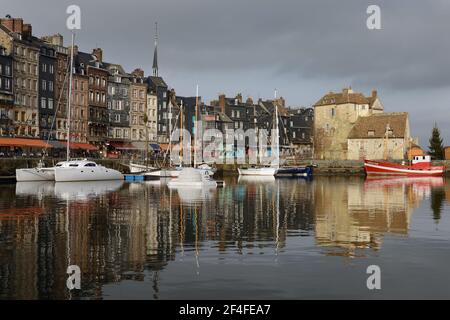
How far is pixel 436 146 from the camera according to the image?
112 metres

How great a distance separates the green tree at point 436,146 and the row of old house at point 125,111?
324cm

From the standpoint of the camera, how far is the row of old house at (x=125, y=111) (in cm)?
8181

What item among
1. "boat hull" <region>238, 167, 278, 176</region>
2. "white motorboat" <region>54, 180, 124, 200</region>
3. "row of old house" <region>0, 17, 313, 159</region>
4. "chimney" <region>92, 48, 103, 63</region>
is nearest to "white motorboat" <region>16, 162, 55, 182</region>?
"white motorboat" <region>54, 180, 124, 200</region>

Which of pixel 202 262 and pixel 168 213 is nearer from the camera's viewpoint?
pixel 202 262

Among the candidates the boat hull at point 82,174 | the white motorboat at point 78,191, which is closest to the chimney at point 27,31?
the boat hull at point 82,174

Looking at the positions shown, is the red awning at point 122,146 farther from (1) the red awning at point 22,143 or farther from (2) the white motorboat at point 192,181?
(2) the white motorboat at point 192,181

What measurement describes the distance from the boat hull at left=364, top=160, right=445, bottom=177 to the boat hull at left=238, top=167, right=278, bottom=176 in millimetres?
17636

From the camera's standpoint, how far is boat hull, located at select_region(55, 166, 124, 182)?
59688 millimetres

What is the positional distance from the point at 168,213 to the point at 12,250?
39.3 ft

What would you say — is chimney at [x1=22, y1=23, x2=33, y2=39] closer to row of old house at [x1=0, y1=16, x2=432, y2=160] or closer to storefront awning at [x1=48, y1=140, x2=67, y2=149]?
row of old house at [x1=0, y1=16, x2=432, y2=160]

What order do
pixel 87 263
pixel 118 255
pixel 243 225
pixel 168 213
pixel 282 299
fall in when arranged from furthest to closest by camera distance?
pixel 168 213 < pixel 243 225 < pixel 118 255 < pixel 87 263 < pixel 282 299

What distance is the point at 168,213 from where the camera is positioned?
2819 centimetres

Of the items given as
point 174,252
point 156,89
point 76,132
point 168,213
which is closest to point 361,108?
point 156,89
